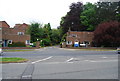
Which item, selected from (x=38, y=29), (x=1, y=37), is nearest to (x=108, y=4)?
(x=38, y=29)

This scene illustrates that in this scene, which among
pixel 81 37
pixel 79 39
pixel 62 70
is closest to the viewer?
pixel 62 70

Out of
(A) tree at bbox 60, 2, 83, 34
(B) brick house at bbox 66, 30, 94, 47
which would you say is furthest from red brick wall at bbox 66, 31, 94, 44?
(A) tree at bbox 60, 2, 83, 34

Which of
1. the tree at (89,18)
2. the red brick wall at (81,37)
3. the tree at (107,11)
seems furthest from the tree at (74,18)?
the red brick wall at (81,37)

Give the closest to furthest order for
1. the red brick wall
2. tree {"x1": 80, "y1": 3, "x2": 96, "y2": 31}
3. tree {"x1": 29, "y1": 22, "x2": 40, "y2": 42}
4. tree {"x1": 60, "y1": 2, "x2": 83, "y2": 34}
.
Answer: the red brick wall < tree {"x1": 80, "y1": 3, "x2": 96, "y2": 31} < tree {"x1": 29, "y1": 22, "x2": 40, "y2": 42} < tree {"x1": 60, "y1": 2, "x2": 83, "y2": 34}

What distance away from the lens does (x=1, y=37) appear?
164ft

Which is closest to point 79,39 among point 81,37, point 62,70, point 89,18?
point 81,37

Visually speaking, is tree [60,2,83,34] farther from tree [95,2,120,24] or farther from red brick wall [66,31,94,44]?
red brick wall [66,31,94,44]

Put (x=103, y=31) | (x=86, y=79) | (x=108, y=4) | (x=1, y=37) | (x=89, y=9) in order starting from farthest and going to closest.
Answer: (x=89, y=9), (x=108, y=4), (x=1, y=37), (x=103, y=31), (x=86, y=79)

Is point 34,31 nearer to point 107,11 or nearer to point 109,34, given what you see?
point 107,11

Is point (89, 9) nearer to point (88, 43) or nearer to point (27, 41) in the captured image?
point (88, 43)

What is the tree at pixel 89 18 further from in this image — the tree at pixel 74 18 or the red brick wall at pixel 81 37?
the red brick wall at pixel 81 37

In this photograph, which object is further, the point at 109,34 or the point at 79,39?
the point at 79,39

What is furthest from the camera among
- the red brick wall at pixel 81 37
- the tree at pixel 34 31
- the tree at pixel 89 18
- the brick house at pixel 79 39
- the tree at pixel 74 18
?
the tree at pixel 74 18

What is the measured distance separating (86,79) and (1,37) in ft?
148
